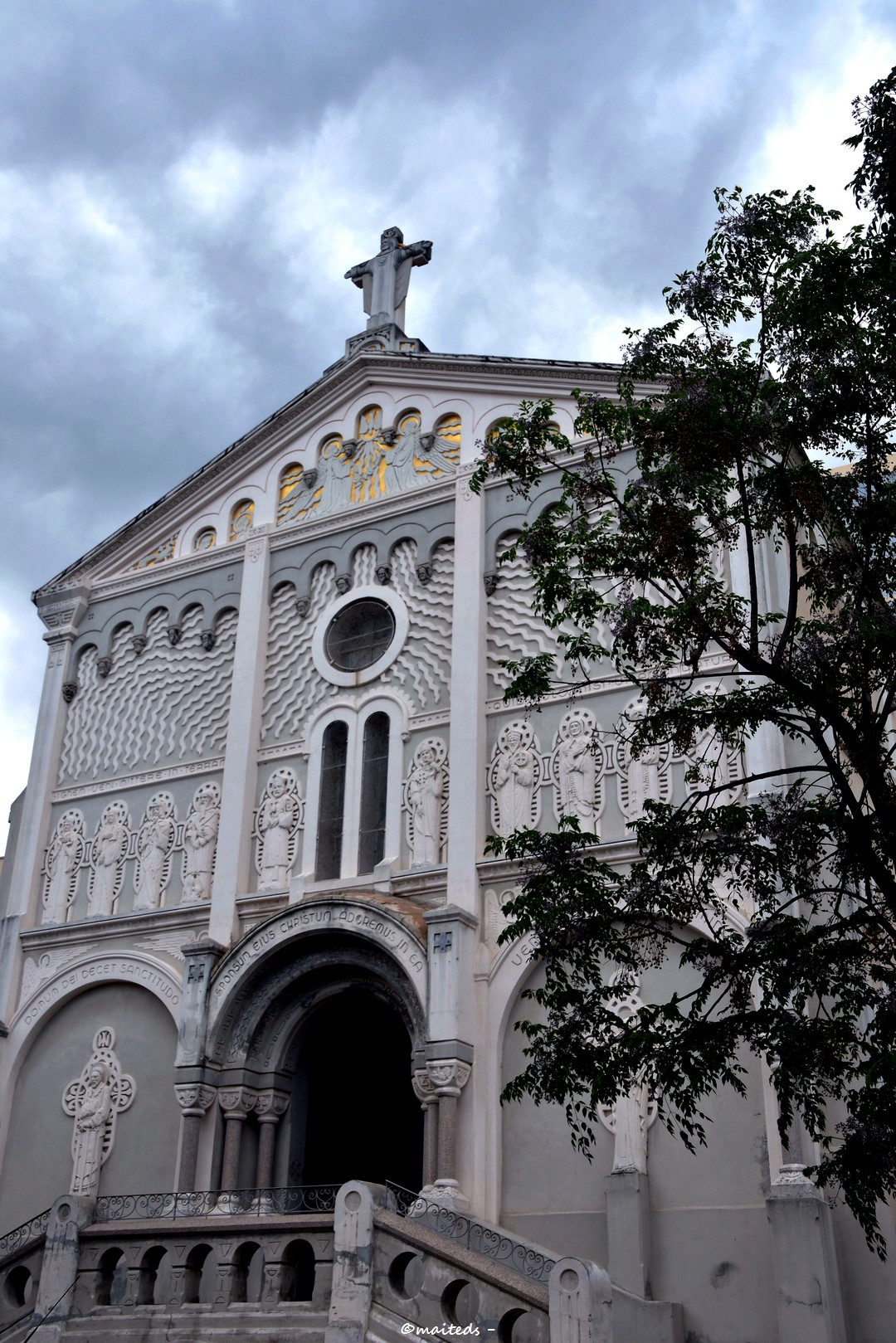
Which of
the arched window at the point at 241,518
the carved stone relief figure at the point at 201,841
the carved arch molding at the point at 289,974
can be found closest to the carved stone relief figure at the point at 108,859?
the carved stone relief figure at the point at 201,841

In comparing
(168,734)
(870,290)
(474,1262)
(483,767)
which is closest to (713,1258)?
(474,1262)

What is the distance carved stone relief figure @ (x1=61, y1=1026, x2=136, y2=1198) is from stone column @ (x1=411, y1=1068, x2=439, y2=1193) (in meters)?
4.32

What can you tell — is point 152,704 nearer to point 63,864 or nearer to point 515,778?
point 63,864

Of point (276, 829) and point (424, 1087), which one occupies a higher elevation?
point (276, 829)

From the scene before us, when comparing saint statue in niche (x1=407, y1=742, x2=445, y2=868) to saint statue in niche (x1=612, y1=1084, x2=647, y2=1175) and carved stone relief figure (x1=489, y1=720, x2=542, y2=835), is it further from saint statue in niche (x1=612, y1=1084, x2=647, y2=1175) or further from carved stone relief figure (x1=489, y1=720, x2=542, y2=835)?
saint statue in niche (x1=612, y1=1084, x2=647, y2=1175)

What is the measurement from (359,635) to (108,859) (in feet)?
15.1

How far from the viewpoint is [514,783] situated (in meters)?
16.4

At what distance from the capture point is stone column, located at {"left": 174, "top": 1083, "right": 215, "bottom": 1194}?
15.9 meters

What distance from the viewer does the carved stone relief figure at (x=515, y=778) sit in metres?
16.2

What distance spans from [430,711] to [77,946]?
5814mm

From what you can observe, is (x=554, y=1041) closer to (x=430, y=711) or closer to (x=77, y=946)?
(x=430, y=711)

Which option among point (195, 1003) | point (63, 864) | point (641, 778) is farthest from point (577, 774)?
point (63, 864)

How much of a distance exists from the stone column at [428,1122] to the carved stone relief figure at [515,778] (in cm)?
285

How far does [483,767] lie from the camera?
54.5 feet
